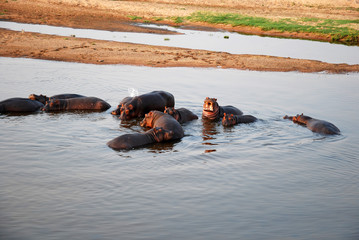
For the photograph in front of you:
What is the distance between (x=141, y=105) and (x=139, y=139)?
7.79 feet

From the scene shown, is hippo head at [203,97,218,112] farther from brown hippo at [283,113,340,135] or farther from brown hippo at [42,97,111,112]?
brown hippo at [42,97,111,112]

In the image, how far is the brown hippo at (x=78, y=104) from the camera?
12094mm

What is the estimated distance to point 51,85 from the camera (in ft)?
49.6

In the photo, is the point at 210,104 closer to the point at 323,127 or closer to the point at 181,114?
the point at 181,114

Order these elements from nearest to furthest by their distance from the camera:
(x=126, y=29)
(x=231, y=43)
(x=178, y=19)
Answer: (x=231, y=43)
(x=126, y=29)
(x=178, y=19)

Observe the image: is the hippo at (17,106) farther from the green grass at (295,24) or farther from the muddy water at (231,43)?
the green grass at (295,24)

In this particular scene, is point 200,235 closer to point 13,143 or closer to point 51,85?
point 13,143

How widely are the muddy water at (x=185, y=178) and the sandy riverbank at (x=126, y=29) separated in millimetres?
7111

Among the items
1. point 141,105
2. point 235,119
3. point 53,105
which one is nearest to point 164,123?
point 141,105

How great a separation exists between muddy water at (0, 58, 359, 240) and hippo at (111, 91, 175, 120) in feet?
1.08

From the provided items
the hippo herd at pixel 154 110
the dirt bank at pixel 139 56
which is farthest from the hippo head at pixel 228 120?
the dirt bank at pixel 139 56

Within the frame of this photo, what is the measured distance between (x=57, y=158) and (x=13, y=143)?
1320mm

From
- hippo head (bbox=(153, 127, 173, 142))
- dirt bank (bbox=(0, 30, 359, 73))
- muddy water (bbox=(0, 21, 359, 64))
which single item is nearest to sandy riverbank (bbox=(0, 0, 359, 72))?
dirt bank (bbox=(0, 30, 359, 73))

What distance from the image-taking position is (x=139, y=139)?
9.58 meters
